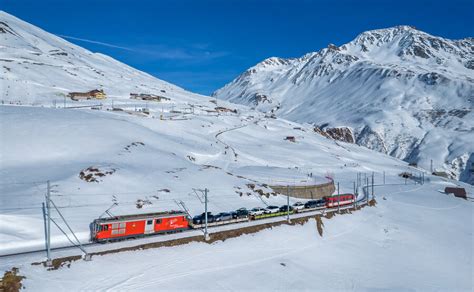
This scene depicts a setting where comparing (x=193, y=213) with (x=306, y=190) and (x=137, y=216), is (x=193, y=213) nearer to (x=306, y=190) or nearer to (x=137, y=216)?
(x=137, y=216)

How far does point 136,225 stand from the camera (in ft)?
95.1

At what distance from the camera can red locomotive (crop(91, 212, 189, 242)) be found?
27.4 metres

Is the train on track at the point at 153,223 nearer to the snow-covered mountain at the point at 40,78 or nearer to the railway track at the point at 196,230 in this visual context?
the railway track at the point at 196,230

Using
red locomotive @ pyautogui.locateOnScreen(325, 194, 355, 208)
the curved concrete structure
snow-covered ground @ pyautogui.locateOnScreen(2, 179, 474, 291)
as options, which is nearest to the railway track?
red locomotive @ pyautogui.locateOnScreen(325, 194, 355, 208)

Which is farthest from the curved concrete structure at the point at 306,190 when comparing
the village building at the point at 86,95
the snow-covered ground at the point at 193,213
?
the village building at the point at 86,95

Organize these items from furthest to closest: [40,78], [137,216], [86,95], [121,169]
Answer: [40,78] < [86,95] < [121,169] < [137,216]

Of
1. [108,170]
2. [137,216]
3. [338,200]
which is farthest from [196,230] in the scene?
[338,200]

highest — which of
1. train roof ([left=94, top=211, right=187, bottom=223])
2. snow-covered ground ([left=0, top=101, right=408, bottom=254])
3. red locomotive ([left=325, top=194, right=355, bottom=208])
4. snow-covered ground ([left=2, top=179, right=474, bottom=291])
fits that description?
snow-covered ground ([left=0, top=101, right=408, bottom=254])

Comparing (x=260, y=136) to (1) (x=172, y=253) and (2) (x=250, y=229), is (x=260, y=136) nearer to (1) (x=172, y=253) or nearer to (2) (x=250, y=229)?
(2) (x=250, y=229)

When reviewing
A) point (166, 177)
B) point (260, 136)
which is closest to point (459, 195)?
point (260, 136)

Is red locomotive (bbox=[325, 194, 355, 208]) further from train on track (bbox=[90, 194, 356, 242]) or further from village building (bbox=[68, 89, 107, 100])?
village building (bbox=[68, 89, 107, 100])

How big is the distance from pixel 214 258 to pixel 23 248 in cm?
1418

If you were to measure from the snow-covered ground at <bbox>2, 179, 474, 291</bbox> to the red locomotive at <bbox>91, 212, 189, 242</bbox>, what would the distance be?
2728 mm

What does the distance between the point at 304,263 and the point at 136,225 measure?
1509 centimetres
